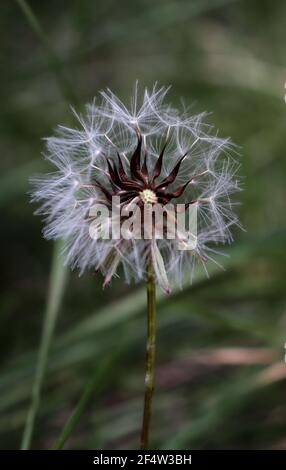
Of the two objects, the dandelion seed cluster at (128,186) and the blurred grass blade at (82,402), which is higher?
the dandelion seed cluster at (128,186)

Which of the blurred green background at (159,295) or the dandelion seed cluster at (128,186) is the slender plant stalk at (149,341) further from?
the blurred green background at (159,295)

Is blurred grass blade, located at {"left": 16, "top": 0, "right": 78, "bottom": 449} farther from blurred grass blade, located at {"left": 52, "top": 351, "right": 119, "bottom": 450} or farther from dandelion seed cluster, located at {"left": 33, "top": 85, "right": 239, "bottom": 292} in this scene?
dandelion seed cluster, located at {"left": 33, "top": 85, "right": 239, "bottom": 292}

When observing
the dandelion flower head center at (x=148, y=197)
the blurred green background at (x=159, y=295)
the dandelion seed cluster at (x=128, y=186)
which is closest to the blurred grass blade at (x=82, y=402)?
the blurred green background at (x=159, y=295)

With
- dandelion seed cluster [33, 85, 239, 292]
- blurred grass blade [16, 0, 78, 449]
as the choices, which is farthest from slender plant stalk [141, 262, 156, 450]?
blurred grass blade [16, 0, 78, 449]

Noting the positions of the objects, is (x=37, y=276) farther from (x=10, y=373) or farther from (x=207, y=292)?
(x=10, y=373)

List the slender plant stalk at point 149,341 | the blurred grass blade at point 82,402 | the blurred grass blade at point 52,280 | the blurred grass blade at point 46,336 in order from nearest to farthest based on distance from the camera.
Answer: the slender plant stalk at point 149,341 → the blurred grass blade at point 82,402 → the blurred grass blade at point 46,336 → the blurred grass blade at point 52,280

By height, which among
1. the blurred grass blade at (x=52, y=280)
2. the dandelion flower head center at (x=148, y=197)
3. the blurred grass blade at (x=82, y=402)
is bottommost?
the blurred grass blade at (x=82, y=402)

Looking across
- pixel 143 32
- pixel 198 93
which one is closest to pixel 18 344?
pixel 143 32
